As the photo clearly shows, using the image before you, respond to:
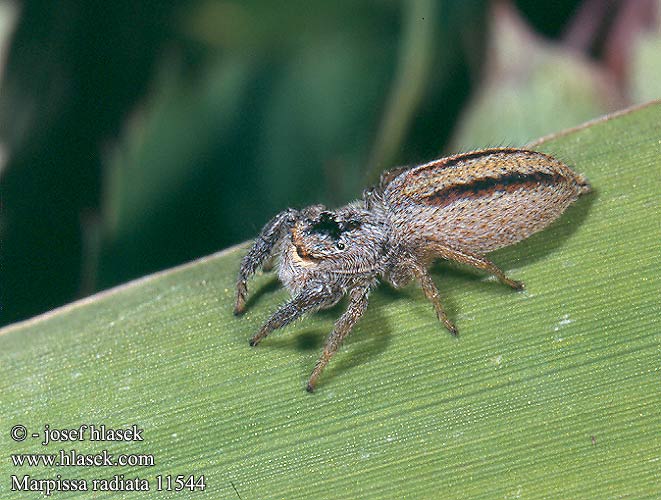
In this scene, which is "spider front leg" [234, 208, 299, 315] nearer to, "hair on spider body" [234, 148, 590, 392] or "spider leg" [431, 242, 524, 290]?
"hair on spider body" [234, 148, 590, 392]

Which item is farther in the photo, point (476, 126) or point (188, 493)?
point (476, 126)

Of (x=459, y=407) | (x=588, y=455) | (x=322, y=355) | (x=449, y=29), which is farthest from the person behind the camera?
(x=449, y=29)

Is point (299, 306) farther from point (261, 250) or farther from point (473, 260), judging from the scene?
point (473, 260)

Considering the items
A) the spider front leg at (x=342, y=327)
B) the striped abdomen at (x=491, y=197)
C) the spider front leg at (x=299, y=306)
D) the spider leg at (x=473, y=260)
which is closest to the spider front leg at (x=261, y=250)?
the spider front leg at (x=299, y=306)

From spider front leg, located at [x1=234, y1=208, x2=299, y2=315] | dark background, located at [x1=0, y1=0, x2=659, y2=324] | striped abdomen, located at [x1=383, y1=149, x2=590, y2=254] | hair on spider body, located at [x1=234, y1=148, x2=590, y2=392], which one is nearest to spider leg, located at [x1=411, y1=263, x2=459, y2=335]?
hair on spider body, located at [x1=234, y1=148, x2=590, y2=392]

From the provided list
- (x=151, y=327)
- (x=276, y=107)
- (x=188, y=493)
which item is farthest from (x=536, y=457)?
(x=276, y=107)

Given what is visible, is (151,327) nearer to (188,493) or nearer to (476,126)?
(188,493)

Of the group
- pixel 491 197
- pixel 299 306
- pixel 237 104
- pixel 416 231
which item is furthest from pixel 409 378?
pixel 237 104
